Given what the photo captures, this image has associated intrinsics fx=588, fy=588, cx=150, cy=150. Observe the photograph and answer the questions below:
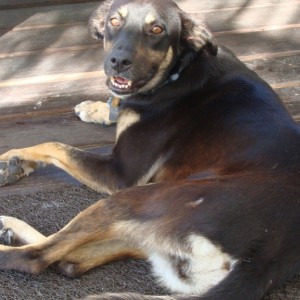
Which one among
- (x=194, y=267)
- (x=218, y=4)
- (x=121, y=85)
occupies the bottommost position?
(x=218, y=4)

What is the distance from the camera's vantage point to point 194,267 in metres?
2.23

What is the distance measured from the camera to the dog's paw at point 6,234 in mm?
2592

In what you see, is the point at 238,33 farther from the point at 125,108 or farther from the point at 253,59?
the point at 125,108

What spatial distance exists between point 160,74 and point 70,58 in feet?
A: 4.95

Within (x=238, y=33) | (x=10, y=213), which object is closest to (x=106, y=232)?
(x=10, y=213)

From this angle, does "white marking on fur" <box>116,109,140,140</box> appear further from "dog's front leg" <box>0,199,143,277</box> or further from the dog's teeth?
"dog's front leg" <box>0,199,143,277</box>

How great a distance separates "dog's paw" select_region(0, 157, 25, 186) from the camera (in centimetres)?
294

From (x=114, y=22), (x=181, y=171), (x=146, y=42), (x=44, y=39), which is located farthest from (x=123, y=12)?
(x=44, y=39)

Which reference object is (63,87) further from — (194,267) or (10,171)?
(194,267)

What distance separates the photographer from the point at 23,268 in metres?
2.37

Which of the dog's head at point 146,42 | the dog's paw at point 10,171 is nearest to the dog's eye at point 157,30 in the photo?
the dog's head at point 146,42

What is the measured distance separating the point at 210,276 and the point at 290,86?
204cm

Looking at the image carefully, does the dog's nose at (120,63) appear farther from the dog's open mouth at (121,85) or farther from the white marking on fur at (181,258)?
the white marking on fur at (181,258)

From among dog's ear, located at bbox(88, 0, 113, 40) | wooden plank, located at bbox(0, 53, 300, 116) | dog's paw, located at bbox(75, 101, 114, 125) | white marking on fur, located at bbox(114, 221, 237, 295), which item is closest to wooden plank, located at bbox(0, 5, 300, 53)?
wooden plank, located at bbox(0, 53, 300, 116)
